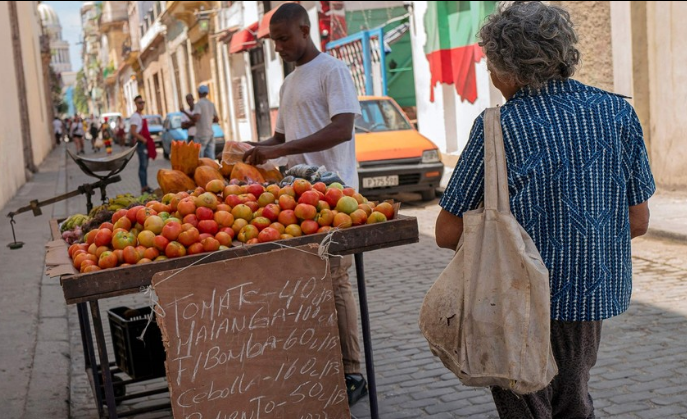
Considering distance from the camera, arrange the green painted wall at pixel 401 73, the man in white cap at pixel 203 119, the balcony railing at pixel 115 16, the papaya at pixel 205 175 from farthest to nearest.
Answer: the balcony railing at pixel 115 16, the green painted wall at pixel 401 73, the man in white cap at pixel 203 119, the papaya at pixel 205 175

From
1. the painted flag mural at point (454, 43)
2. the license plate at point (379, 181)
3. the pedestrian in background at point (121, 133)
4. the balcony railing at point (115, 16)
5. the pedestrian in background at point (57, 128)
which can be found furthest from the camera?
the balcony railing at point (115, 16)

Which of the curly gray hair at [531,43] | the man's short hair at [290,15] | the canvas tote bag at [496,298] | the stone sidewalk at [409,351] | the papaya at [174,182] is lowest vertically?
the stone sidewalk at [409,351]

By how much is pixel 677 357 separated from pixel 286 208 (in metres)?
2.61

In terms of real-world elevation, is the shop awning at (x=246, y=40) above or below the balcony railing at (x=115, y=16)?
below

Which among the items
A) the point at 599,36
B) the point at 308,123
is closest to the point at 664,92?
the point at 599,36

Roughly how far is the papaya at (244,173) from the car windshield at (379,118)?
8738 mm

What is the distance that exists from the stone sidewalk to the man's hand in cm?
132

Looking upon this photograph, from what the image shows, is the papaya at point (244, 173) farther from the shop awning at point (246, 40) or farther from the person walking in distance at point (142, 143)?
the shop awning at point (246, 40)

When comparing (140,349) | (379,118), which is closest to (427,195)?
(379,118)

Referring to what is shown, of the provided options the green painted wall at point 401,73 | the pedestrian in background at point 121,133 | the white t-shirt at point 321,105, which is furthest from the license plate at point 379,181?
the pedestrian in background at point 121,133

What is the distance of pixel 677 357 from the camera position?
4.84 metres

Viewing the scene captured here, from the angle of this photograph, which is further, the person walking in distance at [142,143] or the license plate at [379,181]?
the person walking in distance at [142,143]

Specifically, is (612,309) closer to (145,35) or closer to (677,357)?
(677,357)

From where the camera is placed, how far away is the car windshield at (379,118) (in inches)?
520
